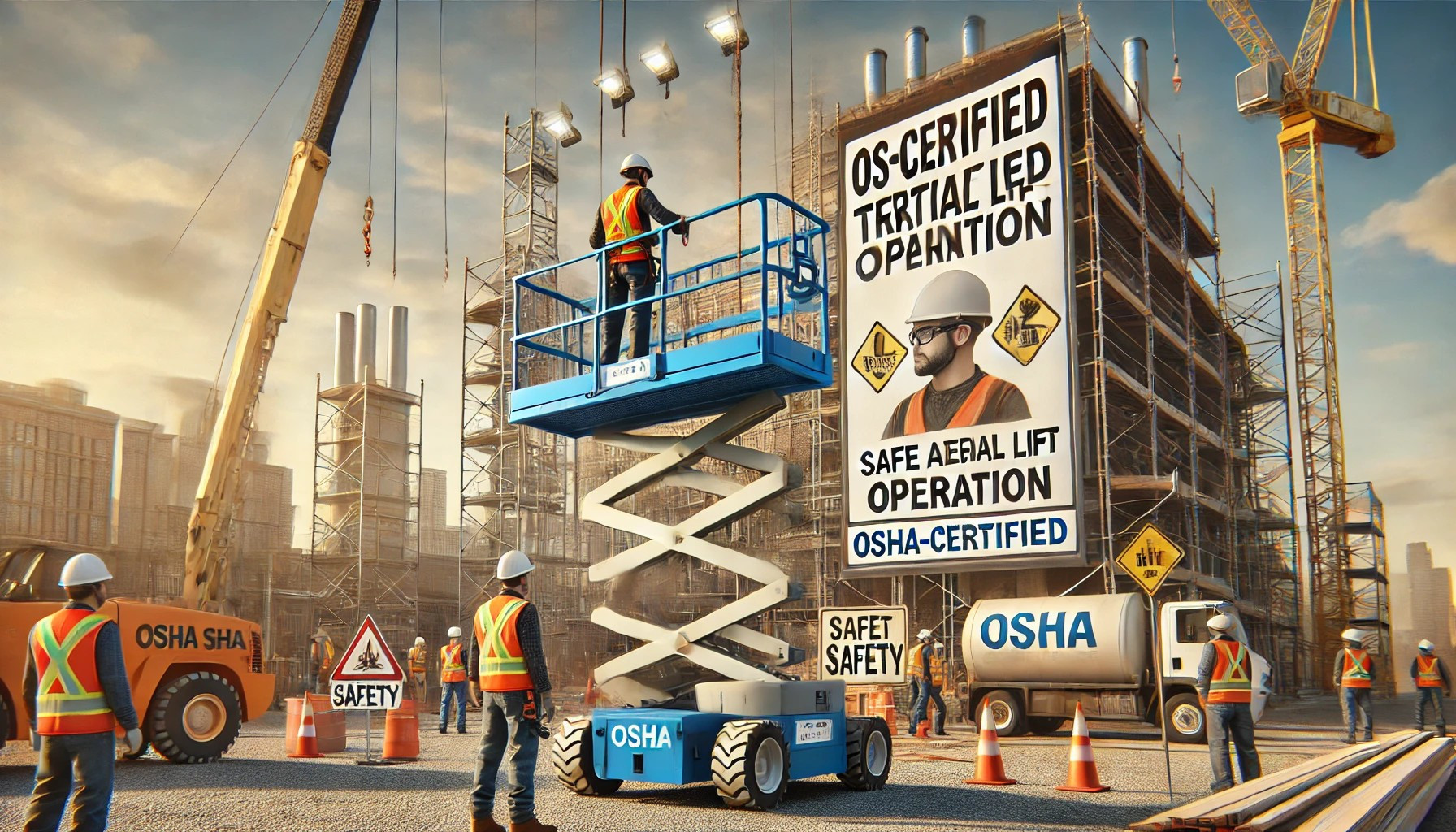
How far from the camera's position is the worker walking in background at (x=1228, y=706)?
1059 cm

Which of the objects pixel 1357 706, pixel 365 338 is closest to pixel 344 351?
pixel 365 338

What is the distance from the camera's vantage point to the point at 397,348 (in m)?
46.4

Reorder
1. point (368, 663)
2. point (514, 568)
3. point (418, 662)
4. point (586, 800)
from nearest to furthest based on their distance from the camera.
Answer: point (514, 568) → point (586, 800) → point (368, 663) → point (418, 662)

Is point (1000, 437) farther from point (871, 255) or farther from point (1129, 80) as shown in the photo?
point (1129, 80)

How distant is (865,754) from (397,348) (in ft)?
126

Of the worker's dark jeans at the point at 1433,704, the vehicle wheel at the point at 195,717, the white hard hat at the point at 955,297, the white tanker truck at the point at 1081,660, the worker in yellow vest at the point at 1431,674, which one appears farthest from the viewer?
the white hard hat at the point at 955,297

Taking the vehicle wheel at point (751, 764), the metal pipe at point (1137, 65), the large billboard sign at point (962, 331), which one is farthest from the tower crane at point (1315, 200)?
the vehicle wheel at point (751, 764)

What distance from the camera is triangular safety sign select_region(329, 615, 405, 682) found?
12773mm

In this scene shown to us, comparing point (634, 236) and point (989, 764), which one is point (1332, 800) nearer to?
point (989, 764)

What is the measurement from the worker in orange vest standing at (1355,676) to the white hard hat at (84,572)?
16.7m

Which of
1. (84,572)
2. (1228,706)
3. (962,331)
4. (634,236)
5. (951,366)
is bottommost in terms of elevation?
(1228,706)

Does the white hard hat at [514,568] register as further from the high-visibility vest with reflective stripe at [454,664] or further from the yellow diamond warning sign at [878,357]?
the yellow diamond warning sign at [878,357]

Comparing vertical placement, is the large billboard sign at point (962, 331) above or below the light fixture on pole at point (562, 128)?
below

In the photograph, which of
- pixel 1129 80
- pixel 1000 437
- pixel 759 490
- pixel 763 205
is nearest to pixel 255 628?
pixel 759 490
